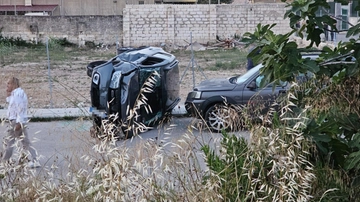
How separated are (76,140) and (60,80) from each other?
15769 millimetres

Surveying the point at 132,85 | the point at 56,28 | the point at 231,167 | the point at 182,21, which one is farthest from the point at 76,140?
the point at 182,21

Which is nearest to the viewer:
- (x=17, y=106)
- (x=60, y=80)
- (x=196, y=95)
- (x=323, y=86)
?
(x=323, y=86)

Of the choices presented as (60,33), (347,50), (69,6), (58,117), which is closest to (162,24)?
(60,33)

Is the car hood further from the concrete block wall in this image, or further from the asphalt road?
the concrete block wall

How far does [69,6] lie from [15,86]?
143 ft

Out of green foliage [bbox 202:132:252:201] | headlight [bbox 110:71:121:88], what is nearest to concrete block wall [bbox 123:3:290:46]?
headlight [bbox 110:71:121:88]

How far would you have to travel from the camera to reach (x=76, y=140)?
283 inches

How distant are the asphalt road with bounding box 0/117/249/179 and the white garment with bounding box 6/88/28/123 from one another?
0.45m

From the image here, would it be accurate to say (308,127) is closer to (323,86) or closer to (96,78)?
(323,86)

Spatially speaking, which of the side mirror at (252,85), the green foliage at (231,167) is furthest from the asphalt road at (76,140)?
the side mirror at (252,85)

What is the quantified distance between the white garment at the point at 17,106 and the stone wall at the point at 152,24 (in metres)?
30.6

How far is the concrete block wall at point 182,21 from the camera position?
41188 mm

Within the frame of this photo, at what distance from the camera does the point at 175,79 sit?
13.3m

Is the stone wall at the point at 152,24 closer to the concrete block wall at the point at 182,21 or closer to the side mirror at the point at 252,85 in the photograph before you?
the concrete block wall at the point at 182,21
